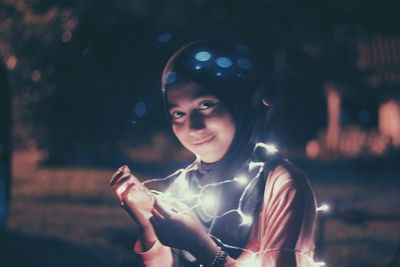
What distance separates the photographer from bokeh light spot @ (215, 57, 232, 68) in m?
2.37

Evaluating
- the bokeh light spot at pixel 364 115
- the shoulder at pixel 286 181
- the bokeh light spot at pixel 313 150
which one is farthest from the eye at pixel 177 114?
the bokeh light spot at pixel 364 115

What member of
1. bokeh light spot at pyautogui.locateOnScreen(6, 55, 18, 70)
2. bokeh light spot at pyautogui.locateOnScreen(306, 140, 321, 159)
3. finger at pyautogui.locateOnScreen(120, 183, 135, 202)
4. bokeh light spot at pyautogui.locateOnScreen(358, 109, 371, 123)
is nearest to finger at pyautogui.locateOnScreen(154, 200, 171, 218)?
finger at pyautogui.locateOnScreen(120, 183, 135, 202)

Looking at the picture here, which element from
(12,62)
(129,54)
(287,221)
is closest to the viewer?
(287,221)

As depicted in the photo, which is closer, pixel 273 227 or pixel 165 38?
pixel 273 227

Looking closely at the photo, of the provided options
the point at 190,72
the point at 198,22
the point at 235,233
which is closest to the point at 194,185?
the point at 235,233

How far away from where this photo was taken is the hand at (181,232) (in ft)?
7.33

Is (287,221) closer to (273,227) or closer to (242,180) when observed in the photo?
(273,227)

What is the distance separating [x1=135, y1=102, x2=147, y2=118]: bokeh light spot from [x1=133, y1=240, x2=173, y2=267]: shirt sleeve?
540mm

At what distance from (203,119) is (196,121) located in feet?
0.10

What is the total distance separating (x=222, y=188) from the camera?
2436 mm

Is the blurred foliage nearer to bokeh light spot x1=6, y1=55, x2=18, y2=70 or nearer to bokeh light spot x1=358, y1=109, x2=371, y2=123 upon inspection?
bokeh light spot x1=6, y1=55, x2=18, y2=70

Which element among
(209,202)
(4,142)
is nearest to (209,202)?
(209,202)

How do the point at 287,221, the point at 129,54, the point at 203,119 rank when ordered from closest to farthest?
the point at 287,221
the point at 203,119
the point at 129,54

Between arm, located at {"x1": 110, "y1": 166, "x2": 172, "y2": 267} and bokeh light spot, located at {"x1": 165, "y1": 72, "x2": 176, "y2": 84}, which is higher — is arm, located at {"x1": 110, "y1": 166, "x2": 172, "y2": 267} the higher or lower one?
the lower one
